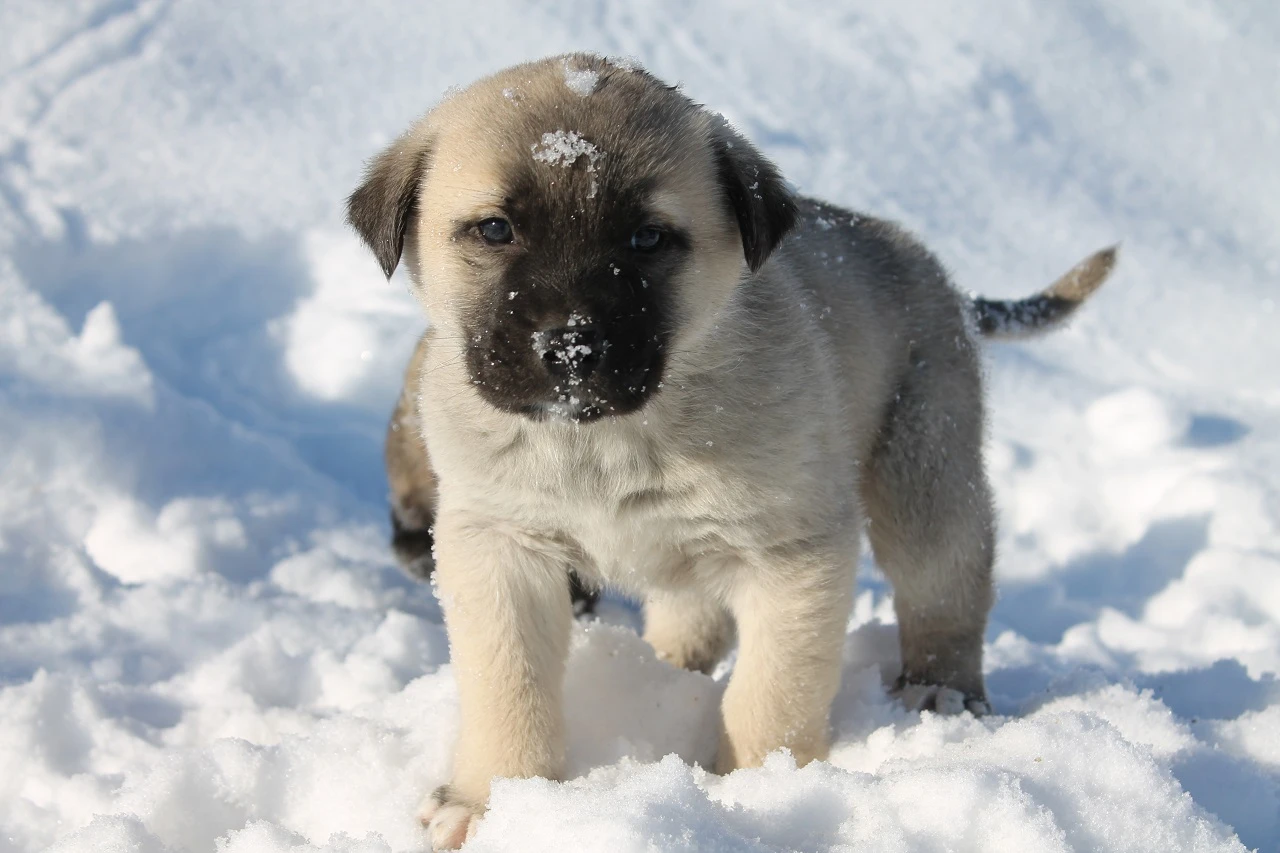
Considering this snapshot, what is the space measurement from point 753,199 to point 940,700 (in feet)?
5.36

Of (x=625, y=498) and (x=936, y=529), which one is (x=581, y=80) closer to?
(x=625, y=498)

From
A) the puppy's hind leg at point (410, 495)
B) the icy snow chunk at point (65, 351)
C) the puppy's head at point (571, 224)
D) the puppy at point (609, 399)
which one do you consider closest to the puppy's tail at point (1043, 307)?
the puppy at point (609, 399)

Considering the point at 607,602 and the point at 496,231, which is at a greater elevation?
the point at 496,231

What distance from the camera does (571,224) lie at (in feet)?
7.89

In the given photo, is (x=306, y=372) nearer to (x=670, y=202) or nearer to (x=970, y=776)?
(x=670, y=202)

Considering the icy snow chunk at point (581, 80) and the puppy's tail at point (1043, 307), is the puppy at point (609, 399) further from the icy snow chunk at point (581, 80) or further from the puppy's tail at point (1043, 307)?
the puppy's tail at point (1043, 307)

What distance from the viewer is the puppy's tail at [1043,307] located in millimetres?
4184

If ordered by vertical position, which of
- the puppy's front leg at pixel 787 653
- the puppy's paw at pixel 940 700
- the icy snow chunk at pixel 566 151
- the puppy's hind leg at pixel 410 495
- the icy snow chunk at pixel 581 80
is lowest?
the puppy's hind leg at pixel 410 495

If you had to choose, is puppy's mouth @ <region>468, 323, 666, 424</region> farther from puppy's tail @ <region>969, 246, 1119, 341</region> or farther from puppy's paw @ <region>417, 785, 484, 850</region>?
puppy's tail @ <region>969, 246, 1119, 341</region>

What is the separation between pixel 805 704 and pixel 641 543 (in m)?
0.56

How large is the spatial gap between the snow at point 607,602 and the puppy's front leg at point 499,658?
0.52ft

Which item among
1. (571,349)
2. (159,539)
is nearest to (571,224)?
(571,349)

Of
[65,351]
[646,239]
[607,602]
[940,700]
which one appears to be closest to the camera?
[646,239]

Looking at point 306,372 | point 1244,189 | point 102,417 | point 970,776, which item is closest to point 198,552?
point 102,417
